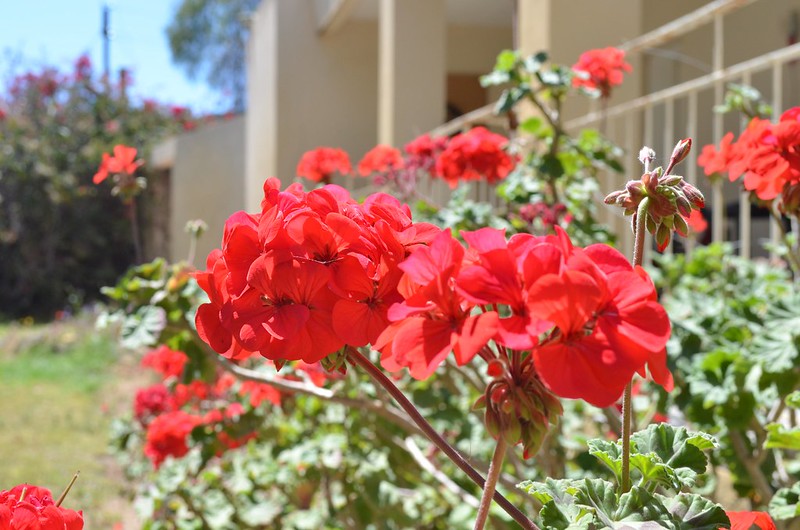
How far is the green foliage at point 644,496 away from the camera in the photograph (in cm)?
61

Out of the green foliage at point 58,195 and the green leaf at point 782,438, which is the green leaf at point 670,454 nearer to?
the green leaf at point 782,438

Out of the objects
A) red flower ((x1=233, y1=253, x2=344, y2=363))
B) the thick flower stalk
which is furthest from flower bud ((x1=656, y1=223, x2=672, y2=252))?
red flower ((x1=233, y1=253, x2=344, y2=363))

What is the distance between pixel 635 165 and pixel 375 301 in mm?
3445

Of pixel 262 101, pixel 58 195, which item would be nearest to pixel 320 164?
pixel 262 101

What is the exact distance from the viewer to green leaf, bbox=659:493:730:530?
62 centimetres

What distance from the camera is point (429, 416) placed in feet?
6.98

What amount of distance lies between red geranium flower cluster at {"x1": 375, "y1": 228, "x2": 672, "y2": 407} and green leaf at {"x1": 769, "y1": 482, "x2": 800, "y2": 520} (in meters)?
0.53

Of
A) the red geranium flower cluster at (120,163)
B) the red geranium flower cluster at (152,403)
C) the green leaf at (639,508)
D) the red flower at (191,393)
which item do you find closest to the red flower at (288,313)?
the green leaf at (639,508)

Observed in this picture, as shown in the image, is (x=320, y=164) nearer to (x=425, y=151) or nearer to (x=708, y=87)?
(x=425, y=151)

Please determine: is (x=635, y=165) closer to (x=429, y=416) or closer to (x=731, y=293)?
(x=731, y=293)

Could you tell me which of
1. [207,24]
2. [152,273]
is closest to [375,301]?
[152,273]

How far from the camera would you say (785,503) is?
1.05m

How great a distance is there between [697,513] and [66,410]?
618cm

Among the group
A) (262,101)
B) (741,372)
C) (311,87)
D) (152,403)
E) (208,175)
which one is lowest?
(152,403)
